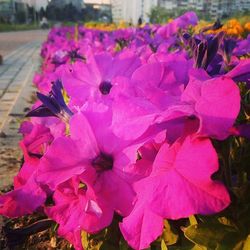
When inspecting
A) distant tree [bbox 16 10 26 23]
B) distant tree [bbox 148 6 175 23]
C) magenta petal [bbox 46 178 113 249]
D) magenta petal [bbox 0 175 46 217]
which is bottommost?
distant tree [bbox 16 10 26 23]

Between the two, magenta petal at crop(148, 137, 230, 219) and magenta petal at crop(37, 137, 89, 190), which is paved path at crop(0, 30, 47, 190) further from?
magenta petal at crop(148, 137, 230, 219)

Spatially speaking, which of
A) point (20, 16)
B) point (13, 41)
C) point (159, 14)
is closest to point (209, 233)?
point (159, 14)

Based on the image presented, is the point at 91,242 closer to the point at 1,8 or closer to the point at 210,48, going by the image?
the point at 210,48

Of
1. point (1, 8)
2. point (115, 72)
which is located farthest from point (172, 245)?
point (1, 8)

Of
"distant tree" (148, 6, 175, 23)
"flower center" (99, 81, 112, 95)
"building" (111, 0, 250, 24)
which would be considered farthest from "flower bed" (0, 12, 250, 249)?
"distant tree" (148, 6, 175, 23)

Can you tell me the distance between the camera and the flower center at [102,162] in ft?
2.61

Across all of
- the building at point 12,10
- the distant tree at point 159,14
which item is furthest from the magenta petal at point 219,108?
the building at point 12,10

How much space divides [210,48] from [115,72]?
11.5 inches

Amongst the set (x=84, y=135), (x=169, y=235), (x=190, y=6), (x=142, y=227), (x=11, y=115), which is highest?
(x=84, y=135)

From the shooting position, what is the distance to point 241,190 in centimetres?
A: 72

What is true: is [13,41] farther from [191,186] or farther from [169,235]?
[191,186]

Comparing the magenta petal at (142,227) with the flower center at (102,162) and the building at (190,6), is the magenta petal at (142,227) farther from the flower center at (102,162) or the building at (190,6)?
the building at (190,6)

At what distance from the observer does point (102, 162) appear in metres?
0.80

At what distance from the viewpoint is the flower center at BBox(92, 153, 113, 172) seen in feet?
Result: 2.61
